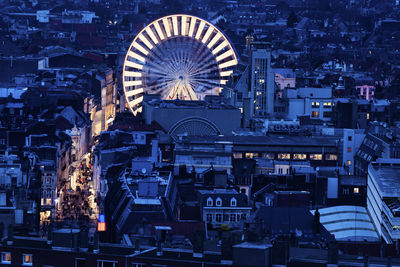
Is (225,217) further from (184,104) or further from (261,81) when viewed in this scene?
(261,81)

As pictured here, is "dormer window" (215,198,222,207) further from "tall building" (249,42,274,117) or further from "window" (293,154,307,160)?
"tall building" (249,42,274,117)

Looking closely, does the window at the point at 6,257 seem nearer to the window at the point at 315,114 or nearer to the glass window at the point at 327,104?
the window at the point at 315,114

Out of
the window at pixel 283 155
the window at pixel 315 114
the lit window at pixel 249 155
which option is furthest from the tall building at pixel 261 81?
the lit window at pixel 249 155

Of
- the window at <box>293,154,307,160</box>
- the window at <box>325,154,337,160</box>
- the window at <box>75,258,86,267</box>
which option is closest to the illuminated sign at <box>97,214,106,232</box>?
the window at <box>75,258,86,267</box>

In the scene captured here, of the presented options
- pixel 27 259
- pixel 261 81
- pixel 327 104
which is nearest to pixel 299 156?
pixel 261 81

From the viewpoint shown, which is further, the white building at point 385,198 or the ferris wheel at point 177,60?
the ferris wheel at point 177,60

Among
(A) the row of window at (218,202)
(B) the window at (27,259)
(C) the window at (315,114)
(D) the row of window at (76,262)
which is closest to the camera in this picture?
(D) the row of window at (76,262)
